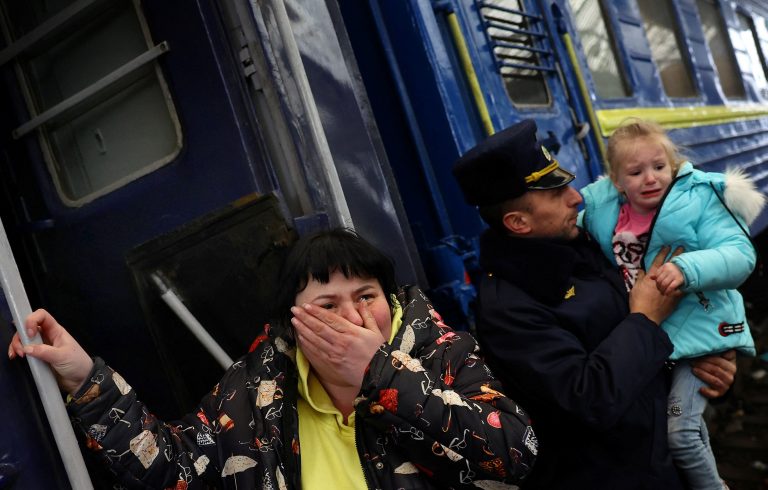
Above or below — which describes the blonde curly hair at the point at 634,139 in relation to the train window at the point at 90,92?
below

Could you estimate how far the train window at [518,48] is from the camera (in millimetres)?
2576

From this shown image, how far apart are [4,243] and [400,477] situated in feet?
2.82

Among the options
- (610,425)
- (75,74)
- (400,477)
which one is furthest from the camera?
(75,74)

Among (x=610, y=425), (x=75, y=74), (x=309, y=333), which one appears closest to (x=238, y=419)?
(x=309, y=333)

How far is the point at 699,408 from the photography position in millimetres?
1534

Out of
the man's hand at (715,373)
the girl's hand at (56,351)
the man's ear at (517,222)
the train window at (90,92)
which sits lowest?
the man's hand at (715,373)

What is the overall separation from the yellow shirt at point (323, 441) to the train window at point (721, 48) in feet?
16.5

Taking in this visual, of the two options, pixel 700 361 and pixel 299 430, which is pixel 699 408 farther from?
pixel 299 430

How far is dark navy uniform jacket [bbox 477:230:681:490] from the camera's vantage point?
1379 millimetres

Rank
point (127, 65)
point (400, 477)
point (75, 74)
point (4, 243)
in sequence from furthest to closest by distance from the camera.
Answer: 1. point (75, 74)
2. point (127, 65)
3. point (400, 477)
4. point (4, 243)

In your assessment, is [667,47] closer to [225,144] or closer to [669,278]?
[669,278]

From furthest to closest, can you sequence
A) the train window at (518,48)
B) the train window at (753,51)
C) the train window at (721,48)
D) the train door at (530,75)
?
A: 1. the train window at (753,51)
2. the train window at (721,48)
3. the train window at (518,48)
4. the train door at (530,75)

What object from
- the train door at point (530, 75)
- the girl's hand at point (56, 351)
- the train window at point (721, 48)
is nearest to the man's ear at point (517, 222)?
the train door at point (530, 75)

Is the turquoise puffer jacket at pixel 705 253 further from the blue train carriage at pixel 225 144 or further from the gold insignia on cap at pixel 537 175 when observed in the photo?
the blue train carriage at pixel 225 144
